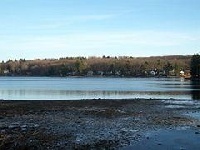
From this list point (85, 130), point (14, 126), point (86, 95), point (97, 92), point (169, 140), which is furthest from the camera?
point (97, 92)

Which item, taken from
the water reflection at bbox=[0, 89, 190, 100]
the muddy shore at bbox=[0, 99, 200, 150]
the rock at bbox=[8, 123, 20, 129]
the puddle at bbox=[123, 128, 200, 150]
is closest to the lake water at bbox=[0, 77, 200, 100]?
the water reflection at bbox=[0, 89, 190, 100]

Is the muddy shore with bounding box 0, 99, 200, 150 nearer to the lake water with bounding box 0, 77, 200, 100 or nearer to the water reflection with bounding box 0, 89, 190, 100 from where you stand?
the lake water with bounding box 0, 77, 200, 100

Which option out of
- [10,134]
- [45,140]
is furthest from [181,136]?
[10,134]

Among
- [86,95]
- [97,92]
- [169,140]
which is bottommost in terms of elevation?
[97,92]

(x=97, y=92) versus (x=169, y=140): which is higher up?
(x=169, y=140)

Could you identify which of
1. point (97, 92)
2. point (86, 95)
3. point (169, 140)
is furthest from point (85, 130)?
point (97, 92)

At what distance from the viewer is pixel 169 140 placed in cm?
2247

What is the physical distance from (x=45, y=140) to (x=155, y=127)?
8.75 metres

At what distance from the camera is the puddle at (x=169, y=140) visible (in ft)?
67.4

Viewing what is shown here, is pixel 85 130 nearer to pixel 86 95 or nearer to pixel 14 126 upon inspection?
pixel 14 126

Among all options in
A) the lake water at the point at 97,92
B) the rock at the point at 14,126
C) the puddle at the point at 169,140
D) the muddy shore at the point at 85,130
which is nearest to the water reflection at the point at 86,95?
the lake water at the point at 97,92

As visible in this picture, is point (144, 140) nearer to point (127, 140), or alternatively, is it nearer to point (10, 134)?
point (127, 140)

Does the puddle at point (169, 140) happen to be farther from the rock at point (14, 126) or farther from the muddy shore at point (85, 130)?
the rock at point (14, 126)

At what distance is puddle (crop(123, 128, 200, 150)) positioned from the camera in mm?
20547
